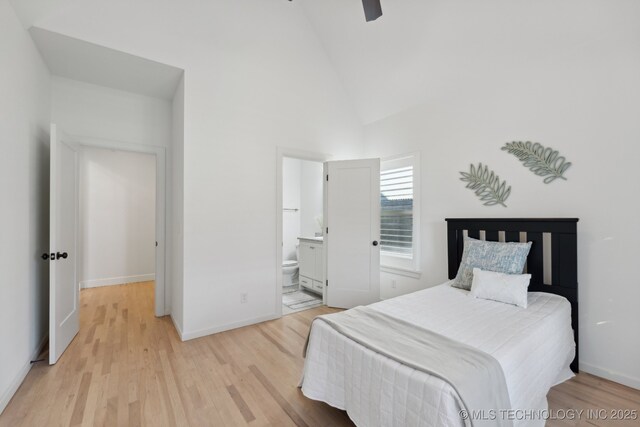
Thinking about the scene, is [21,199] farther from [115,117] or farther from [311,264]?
[311,264]

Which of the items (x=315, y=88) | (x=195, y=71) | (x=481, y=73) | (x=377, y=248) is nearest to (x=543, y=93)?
(x=481, y=73)

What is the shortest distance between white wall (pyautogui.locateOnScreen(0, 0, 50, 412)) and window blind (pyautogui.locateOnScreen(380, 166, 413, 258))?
12.4 ft

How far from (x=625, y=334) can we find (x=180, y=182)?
13.3 ft

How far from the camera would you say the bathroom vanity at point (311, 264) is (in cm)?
423

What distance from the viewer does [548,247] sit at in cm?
244

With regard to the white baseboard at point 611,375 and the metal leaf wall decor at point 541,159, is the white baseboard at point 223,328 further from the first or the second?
the metal leaf wall decor at point 541,159

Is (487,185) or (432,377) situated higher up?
(487,185)

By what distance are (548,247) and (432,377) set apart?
1931 millimetres

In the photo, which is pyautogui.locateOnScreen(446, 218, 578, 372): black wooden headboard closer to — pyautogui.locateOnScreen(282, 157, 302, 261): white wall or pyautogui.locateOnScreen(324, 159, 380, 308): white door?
pyautogui.locateOnScreen(324, 159, 380, 308): white door

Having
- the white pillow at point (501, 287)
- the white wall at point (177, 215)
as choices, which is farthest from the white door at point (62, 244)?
the white pillow at point (501, 287)

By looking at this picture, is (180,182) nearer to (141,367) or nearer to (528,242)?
(141,367)

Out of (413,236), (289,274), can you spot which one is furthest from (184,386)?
(413,236)

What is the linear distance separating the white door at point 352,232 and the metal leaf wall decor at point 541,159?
5.15 feet

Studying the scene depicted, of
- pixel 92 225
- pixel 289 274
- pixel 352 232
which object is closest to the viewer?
pixel 352 232
